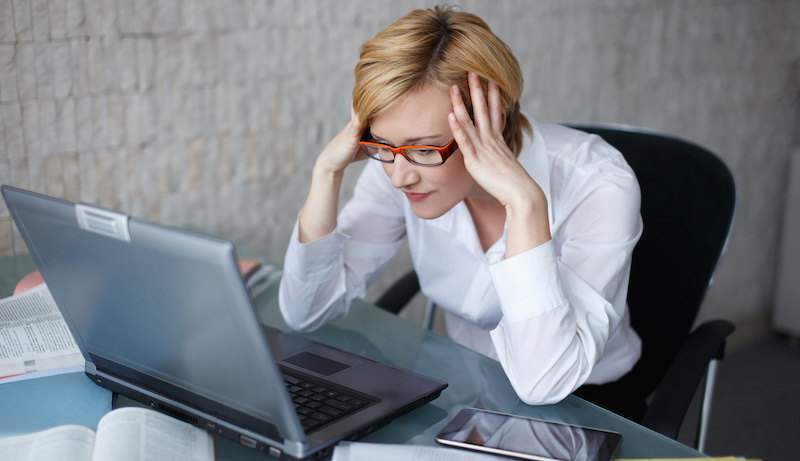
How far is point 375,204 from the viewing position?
4.53 feet

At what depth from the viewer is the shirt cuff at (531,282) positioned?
3.11 ft

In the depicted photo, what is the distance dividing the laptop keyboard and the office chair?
53cm

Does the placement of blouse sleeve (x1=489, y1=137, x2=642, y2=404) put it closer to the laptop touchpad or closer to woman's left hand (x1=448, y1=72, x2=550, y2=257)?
woman's left hand (x1=448, y1=72, x2=550, y2=257)

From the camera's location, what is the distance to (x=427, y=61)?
1.06 metres

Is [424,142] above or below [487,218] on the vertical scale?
above

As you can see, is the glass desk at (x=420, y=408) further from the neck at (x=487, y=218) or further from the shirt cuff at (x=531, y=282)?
the neck at (x=487, y=218)

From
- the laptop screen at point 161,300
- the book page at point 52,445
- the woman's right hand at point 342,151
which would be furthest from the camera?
the woman's right hand at point 342,151

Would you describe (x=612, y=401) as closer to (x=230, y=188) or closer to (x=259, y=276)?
(x=259, y=276)

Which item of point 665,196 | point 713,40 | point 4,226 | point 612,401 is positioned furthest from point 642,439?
point 713,40

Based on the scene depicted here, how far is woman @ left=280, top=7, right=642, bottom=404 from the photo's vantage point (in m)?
0.96

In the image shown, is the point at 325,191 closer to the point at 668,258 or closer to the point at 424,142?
the point at 424,142

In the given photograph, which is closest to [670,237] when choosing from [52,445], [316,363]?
[316,363]

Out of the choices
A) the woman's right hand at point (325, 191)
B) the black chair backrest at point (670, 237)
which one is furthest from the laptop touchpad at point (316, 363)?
the black chair backrest at point (670, 237)

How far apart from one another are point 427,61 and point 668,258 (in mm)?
644
